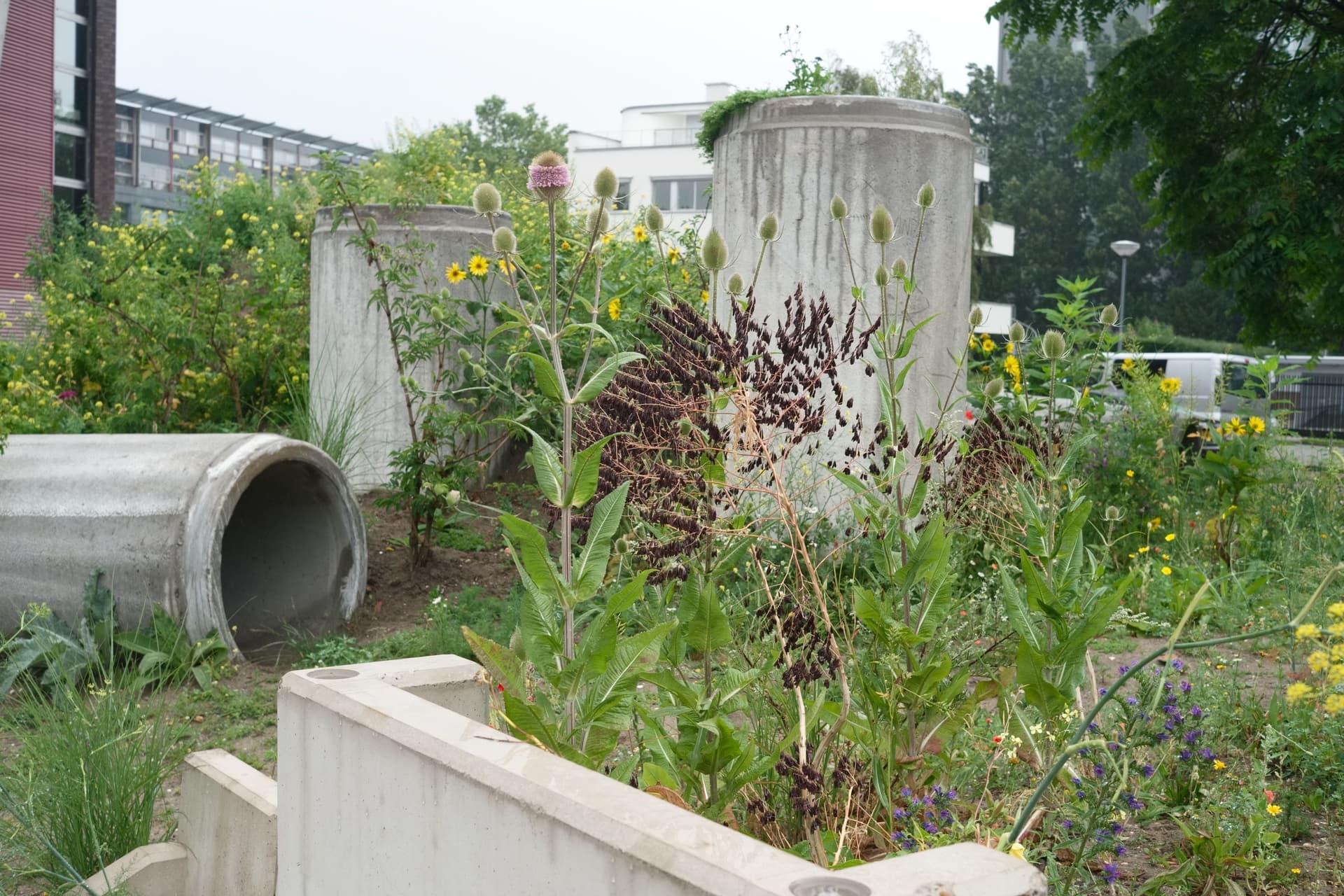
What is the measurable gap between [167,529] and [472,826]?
349cm

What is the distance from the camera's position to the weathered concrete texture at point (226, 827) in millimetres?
3070

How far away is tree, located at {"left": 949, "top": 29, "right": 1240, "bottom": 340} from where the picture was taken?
4478 cm

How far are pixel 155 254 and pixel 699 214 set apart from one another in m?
7.36

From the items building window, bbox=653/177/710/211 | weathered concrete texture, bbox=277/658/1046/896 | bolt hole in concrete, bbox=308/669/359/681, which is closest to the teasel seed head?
weathered concrete texture, bbox=277/658/1046/896

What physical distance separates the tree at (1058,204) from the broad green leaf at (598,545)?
140 ft

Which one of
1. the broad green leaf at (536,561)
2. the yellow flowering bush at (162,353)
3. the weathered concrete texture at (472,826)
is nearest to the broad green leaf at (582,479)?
the broad green leaf at (536,561)

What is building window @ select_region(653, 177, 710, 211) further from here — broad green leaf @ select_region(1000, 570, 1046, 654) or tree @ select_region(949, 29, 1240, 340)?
broad green leaf @ select_region(1000, 570, 1046, 654)

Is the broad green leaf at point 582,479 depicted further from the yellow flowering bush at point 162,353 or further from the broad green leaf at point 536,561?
the yellow flowering bush at point 162,353

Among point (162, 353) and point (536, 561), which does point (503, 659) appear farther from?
point (162, 353)

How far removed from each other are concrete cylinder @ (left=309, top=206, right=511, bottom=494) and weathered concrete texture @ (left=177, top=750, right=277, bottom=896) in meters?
3.77

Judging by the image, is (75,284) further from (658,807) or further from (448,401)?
(658,807)

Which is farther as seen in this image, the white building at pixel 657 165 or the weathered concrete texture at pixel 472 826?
the white building at pixel 657 165

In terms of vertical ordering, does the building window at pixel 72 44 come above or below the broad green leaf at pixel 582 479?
above

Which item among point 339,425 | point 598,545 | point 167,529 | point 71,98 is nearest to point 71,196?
point 71,98
